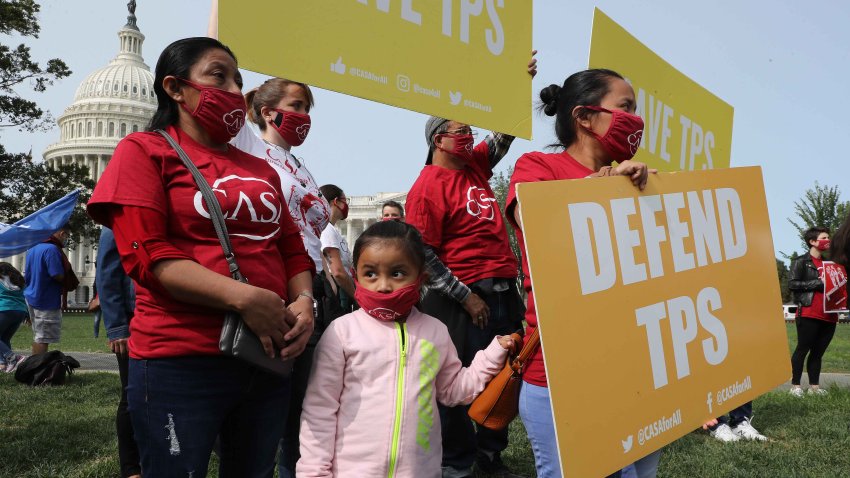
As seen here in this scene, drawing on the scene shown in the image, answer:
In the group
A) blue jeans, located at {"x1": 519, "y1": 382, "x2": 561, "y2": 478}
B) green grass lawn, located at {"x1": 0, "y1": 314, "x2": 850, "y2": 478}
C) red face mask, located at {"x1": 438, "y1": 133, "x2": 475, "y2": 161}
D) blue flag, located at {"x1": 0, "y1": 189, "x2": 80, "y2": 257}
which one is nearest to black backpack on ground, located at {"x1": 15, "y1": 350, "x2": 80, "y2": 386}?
green grass lawn, located at {"x1": 0, "y1": 314, "x2": 850, "y2": 478}

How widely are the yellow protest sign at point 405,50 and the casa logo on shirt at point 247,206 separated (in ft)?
1.32

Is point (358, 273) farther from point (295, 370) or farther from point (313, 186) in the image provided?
point (313, 186)

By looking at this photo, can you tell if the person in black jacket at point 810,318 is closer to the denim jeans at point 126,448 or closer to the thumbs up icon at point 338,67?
the denim jeans at point 126,448

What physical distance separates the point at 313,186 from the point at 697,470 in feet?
9.09

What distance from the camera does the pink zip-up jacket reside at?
2.15 meters

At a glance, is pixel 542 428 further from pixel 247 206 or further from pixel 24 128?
pixel 24 128

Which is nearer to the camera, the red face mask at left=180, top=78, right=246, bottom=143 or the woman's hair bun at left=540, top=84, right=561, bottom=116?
the red face mask at left=180, top=78, right=246, bottom=143

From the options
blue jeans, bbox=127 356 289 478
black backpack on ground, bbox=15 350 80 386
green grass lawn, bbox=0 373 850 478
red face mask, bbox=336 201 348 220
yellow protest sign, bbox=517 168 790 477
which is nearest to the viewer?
yellow protest sign, bbox=517 168 790 477

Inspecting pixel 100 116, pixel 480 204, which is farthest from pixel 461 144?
pixel 100 116

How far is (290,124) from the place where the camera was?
9.65 feet

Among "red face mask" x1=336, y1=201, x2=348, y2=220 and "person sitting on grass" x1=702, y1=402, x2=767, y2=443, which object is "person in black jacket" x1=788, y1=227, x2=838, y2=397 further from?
"red face mask" x1=336, y1=201, x2=348, y2=220

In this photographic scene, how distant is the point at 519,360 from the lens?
209 cm

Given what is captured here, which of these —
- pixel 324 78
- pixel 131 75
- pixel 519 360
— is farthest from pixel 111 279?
pixel 131 75

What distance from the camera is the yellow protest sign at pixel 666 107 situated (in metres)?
3.27
